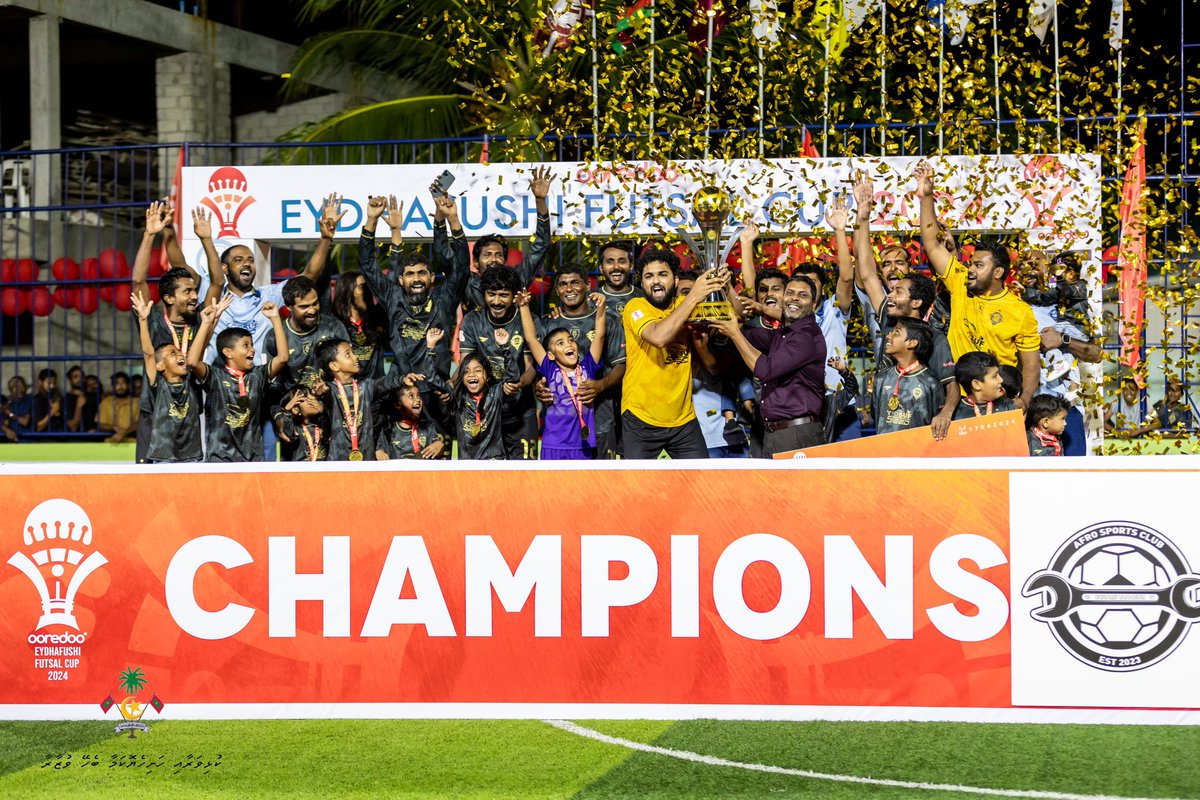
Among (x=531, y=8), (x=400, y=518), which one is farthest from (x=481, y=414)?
(x=531, y=8)

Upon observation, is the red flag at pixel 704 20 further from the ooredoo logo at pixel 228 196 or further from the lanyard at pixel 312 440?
the lanyard at pixel 312 440

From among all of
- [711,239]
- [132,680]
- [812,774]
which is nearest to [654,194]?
[711,239]

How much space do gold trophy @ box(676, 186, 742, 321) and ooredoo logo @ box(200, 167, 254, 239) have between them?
10.5ft

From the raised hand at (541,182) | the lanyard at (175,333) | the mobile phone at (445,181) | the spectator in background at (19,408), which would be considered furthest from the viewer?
the spectator in background at (19,408)

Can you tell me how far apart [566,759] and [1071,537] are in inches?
86.6

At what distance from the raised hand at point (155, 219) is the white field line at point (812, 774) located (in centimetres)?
523

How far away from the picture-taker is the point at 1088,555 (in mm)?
5410

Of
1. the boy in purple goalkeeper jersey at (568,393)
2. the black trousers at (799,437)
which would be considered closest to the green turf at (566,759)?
the black trousers at (799,437)

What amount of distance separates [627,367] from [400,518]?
275cm

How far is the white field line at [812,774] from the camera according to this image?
4523 millimetres

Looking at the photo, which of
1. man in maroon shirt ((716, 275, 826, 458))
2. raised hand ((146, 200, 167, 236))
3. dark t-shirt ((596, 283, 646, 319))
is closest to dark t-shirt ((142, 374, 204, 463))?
raised hand ((146, 200, 167, 236))

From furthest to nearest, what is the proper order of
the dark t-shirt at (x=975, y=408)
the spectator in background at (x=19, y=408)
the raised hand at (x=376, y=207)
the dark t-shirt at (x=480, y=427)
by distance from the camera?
the spectator in background at (x=19, y=408) < the raised hand at (x=376, y=207) < the dark t-shirt at (x=480, y=427) < the dark t-shirt at (x=975, y=408)

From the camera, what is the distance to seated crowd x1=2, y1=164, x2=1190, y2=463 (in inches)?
303

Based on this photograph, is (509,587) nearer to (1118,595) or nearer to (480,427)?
(1118,595)
